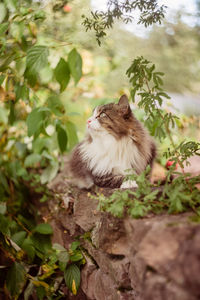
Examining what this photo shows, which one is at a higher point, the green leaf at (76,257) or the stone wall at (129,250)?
the stone wall at (129,250)

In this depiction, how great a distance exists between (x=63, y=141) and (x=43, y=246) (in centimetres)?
Result: 72

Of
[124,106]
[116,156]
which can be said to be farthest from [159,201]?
[124,106]

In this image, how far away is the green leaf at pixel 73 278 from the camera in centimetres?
165

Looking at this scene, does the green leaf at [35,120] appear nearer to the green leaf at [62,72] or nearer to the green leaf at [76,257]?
the green leaf at [62,72]

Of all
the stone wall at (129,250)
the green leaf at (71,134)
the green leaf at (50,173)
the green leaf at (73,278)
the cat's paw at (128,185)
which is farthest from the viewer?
the green leaf at (50,173)

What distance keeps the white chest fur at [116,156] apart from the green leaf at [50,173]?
3.41 ft

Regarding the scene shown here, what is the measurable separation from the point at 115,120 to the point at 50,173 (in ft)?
4.08

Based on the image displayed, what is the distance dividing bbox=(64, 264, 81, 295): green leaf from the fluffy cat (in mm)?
542

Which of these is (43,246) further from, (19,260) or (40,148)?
(40,148)

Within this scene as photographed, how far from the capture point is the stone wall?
0.81m

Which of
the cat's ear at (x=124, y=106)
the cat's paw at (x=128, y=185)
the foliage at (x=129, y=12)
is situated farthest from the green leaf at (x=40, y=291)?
the foliage at (x=129, y=12)

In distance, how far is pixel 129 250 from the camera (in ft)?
4.22

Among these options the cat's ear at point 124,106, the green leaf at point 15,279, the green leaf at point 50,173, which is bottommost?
the green leaf at point 15,279

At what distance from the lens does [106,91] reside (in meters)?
3.77
